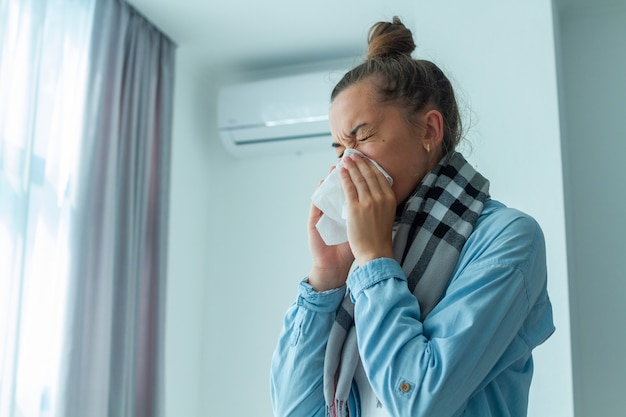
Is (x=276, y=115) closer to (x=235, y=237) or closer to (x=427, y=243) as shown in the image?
(x=235, y=237)

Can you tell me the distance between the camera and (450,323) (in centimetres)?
88

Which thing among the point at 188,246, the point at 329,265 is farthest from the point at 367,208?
the point at 188,246

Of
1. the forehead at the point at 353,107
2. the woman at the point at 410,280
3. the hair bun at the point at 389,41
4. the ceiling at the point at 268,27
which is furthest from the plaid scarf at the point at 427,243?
the ceiling at the point at 268,27

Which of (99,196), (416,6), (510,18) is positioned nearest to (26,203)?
(99,196)

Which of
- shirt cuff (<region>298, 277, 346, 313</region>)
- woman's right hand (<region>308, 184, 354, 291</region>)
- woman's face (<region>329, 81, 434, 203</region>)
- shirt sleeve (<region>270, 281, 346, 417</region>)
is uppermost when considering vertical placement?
woman's face (<region>329, 81, 434, 203</region>)

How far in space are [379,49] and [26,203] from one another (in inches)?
52.5

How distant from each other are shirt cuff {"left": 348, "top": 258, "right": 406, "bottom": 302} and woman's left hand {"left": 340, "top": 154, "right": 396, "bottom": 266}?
0.02 meters

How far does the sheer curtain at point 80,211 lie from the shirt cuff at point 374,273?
142cm

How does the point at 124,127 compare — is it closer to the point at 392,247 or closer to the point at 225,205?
the point at 225,205

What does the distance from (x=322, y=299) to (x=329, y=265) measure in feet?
0.22

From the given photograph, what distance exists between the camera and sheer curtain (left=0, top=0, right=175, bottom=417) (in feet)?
6.77

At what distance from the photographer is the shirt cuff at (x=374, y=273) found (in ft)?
3.06

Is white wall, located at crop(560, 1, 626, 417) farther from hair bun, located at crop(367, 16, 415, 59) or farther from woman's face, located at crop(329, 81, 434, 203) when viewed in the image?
woman's face, located at crop(329, 81, 434, 203)

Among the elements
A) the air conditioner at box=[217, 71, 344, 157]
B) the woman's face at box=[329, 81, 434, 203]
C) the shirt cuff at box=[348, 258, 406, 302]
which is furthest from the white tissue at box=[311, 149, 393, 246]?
the air conditioner at box=[217, 71, 344, 157]
